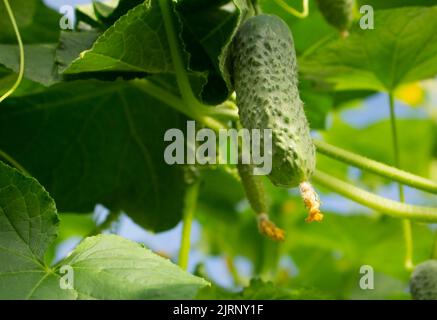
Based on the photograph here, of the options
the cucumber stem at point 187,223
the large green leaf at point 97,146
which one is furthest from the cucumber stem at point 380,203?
the large green leaf at point 97,146

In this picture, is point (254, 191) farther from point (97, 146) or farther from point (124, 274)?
point (97, 146)

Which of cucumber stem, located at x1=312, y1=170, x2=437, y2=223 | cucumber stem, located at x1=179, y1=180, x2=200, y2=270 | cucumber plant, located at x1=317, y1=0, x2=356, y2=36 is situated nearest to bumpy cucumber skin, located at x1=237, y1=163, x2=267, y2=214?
cucumber stem, located at x1=312, y1=170, x2=437, y2=223

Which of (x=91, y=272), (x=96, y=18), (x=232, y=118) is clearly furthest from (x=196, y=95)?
(x=91, y=272)

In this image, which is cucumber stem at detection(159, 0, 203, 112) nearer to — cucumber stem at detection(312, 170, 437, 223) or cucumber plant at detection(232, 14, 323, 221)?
cucumber plant at detection(232, 14, 323, 221)

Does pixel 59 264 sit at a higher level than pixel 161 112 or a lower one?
lower

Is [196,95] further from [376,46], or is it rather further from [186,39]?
[376,46]

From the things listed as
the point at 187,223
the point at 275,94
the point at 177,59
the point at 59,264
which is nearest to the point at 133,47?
the point at 177,59

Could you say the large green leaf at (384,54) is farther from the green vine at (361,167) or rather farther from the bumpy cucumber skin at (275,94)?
the bumpy cucumber skin at (275,94)
